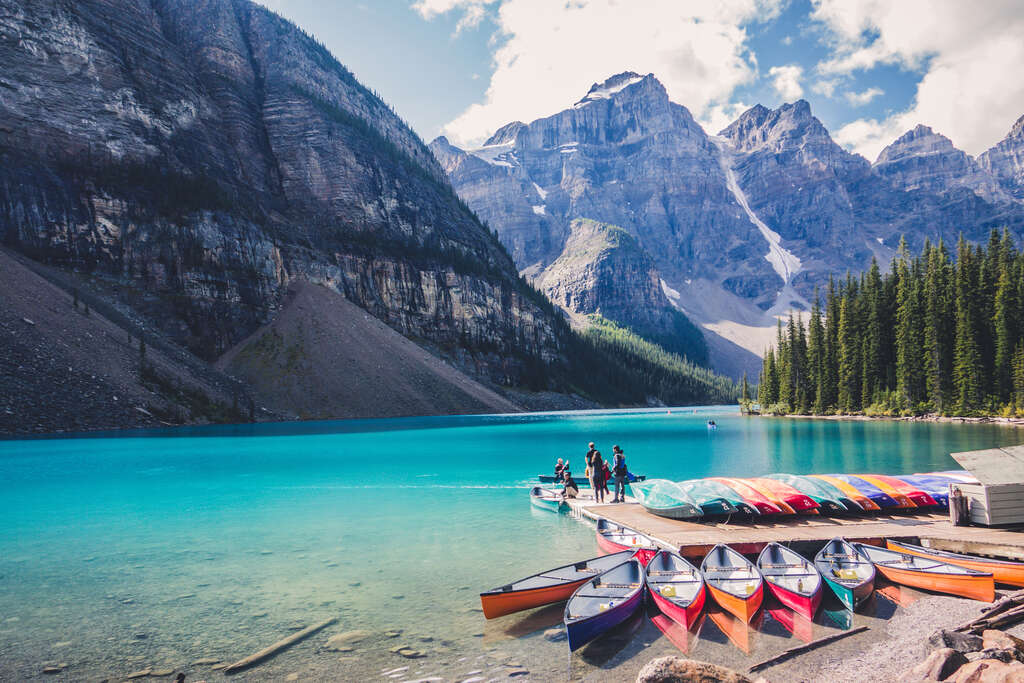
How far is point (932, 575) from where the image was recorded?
600 inches

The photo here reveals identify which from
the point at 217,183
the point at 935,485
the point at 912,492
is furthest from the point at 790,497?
the point at 217,183

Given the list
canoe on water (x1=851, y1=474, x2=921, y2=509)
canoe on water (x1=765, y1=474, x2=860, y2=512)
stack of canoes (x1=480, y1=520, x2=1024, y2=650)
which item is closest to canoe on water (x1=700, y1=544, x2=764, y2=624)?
stack of canoes (x1=480, y1=520, x2=1024, y2=650)

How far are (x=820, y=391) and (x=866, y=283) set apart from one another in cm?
2106

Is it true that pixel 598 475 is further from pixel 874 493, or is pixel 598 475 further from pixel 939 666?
pixel 939 666

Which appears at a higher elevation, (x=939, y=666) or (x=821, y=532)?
(x=939, y=666)

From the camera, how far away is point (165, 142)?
122 meters

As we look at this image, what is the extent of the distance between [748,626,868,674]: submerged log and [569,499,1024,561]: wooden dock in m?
5.21

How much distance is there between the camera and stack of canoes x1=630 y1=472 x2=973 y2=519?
21.9 metres

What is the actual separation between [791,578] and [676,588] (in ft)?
10.4

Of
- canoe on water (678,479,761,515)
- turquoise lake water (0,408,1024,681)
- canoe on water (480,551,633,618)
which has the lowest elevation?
turquoise lake water (0,408,1024,681)

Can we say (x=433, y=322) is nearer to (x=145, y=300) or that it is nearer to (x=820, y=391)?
(x=145, y=300)

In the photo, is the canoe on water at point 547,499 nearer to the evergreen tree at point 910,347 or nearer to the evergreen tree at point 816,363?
the evergreen tree at point 910,347

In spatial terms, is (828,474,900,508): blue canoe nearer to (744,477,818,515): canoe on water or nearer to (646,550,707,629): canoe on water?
(744,477,818,515): canoe on water

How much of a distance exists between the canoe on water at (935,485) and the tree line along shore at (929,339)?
203ft
